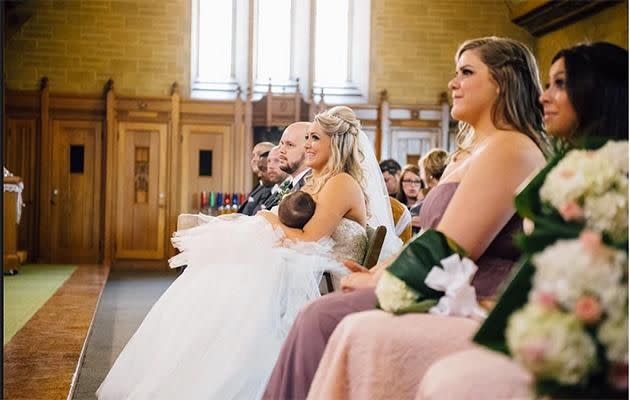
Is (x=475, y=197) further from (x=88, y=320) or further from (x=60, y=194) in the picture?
(x=60, y=194)

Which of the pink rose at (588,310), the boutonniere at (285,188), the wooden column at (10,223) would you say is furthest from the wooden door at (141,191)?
the pink rose at (588,310)

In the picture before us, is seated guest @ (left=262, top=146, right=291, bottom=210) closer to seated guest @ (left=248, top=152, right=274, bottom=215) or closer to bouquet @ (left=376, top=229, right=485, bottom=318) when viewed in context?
seated guest @ (left=248, top=152, right=274, bottom=215)

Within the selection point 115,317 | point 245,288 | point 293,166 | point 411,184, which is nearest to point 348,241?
point 245,288

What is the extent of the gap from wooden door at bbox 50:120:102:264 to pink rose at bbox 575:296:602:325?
12385mm

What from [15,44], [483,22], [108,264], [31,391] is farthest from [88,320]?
[483,22]

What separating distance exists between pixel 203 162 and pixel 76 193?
1816mm

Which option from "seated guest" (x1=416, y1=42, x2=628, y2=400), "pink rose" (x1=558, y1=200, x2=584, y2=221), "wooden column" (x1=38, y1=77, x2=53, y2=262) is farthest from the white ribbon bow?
"wooden column" (x1=38, y1=77, x2=53, y2=262)

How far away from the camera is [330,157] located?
4371 mm

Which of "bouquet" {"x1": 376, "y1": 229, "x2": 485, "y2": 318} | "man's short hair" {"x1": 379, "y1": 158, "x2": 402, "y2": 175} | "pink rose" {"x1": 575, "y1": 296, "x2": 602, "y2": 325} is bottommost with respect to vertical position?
"bouquet" {"x1": 376, "y1": 229, "x2": 485, "y2": 318}

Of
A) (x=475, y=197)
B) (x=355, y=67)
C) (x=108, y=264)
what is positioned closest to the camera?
(x=475, y=197)

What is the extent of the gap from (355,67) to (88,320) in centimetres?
795

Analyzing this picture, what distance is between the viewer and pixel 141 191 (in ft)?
Result: 43.9

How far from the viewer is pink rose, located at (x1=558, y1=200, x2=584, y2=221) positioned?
1.65 metres

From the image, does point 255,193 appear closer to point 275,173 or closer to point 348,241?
point 275,173
